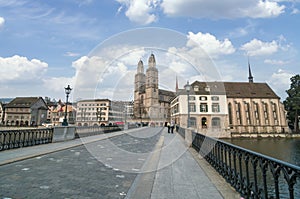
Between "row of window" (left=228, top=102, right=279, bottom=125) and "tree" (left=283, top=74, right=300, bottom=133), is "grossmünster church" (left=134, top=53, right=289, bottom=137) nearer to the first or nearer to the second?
"row of window" (left=228, top=102, right=279, bottom=125)

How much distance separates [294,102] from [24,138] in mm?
63675

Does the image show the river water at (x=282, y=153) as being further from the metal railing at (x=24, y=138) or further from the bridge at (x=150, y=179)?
the metal railing at (x=24, y=138)

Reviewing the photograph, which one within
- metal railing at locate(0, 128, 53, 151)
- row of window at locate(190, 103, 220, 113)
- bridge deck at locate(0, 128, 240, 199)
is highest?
row of window at locate(190, 103, 220, 113)

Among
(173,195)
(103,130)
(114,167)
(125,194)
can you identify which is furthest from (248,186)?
(103,130)

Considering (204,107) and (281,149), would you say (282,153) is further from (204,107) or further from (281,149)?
(204,107)

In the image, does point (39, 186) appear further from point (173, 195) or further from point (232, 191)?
point (232, 191)

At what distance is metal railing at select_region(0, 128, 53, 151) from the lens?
863cm

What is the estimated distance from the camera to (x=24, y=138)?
9.53 metres

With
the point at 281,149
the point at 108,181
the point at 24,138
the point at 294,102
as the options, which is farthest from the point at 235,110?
the point at 108,181

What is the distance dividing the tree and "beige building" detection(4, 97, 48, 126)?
79.0m

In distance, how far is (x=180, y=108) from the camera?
156 ft

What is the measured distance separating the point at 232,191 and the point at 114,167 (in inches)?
135

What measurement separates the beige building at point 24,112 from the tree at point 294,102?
7897 cm

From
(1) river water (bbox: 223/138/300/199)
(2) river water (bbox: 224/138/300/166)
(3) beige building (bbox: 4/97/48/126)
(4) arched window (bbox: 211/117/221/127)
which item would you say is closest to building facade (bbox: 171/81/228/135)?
(4) arched window (bbox: 211/117/221/127)
